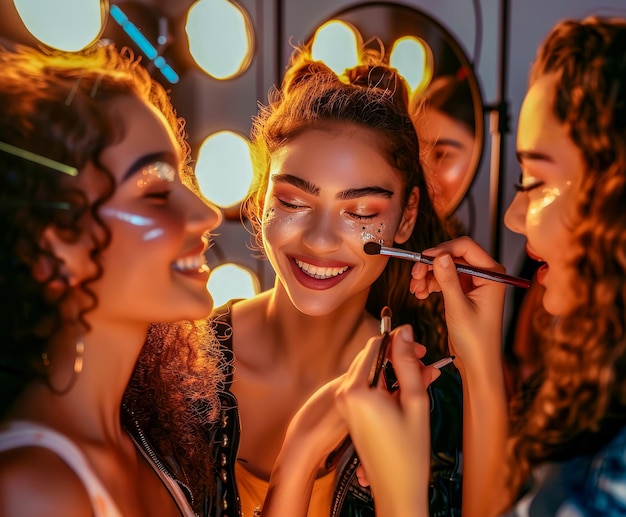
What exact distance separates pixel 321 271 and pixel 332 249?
4 centimetres

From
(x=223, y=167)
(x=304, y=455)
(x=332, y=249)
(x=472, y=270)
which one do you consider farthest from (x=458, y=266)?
(x=223, y=167)

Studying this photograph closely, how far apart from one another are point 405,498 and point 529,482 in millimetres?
100

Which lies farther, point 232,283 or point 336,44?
point 232,283

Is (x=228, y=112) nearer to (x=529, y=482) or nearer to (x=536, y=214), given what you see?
(x=536, y=214)

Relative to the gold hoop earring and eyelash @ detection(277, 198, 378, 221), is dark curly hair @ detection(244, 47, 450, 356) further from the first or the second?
the gold hoop earring

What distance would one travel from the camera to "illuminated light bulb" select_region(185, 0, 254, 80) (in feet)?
2.65

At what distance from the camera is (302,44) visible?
2.68ft

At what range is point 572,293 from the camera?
0.49 m

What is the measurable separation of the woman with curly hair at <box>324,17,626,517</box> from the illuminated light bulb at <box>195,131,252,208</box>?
36 centimetres

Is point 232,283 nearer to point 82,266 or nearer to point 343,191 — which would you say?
point 343,191

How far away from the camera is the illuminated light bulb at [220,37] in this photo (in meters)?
0.81

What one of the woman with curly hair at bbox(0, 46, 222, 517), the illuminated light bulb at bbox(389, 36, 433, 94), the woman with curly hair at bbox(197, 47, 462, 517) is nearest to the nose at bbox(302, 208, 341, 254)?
the woman with curly hair at bbox(197, 47, 462, 517)

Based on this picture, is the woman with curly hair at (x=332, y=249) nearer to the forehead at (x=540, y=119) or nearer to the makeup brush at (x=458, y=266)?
the makeup brush at (x=458, y=266)

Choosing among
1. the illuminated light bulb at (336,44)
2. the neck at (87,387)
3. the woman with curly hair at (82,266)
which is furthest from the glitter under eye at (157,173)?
the illuminated light bulb at (336,44)
